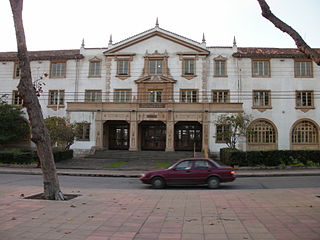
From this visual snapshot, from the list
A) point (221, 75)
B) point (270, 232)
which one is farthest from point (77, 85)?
point (270, 232)

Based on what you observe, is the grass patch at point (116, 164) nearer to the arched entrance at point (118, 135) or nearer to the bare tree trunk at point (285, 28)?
the arched entrance at point (118, 135)

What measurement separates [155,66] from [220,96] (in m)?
7.68

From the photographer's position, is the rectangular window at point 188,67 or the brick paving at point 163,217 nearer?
the brick paving at point 163,217

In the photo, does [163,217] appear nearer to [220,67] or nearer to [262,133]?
[262,133]

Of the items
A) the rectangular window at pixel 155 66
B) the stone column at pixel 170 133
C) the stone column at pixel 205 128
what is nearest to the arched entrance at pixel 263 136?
the stone column at pixel 205 128

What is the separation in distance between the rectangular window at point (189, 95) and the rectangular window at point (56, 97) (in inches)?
524

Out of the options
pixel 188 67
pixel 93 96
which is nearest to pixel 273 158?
pixel 188 67

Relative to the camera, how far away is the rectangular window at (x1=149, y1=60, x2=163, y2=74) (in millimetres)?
31742

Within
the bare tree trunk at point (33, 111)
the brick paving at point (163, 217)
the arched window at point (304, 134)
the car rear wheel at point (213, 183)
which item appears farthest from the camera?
the arched window at point (304, 134)

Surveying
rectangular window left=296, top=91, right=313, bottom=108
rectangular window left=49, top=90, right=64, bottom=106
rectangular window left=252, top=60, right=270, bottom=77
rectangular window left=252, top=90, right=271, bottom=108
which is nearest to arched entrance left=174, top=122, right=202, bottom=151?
rectangular window left=252, top=90, right=271, bottom=108

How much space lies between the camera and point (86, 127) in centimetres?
3086

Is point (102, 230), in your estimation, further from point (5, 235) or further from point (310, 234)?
point (310, 234)

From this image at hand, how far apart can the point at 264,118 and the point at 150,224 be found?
26301 mm

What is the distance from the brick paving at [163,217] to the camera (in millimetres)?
5781
